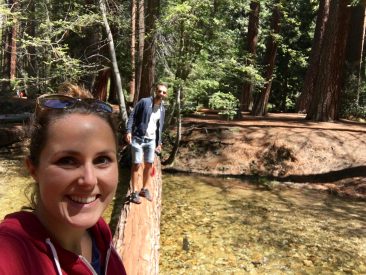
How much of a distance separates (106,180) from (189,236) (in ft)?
18.6

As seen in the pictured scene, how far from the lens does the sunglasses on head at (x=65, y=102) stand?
1.51 metres

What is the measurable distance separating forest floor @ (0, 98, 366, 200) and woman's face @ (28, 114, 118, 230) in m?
9.39

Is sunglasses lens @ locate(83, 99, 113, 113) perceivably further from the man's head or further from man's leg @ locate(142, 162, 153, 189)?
man's leg @ locate(142, 162, 153, 189)

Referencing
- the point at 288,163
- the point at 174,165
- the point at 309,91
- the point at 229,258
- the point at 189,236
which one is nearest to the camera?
the point at 229,258

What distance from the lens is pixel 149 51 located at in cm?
1284

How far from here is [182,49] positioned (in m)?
11.2

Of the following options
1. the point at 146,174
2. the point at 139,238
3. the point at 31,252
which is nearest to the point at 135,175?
the point at 146,174

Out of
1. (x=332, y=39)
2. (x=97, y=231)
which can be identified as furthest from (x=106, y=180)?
(x=332, y=39)

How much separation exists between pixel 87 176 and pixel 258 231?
250 inches

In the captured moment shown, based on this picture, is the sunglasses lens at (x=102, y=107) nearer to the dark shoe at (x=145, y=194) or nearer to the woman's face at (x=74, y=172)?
the woman's face at (x=74, y=172)

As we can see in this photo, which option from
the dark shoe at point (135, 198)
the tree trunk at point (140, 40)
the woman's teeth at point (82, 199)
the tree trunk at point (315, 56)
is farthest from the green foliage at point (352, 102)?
the woman's teeth at point (82, 199)

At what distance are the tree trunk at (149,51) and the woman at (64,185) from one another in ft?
32.4

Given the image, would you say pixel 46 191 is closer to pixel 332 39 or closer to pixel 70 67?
pixel 70 67

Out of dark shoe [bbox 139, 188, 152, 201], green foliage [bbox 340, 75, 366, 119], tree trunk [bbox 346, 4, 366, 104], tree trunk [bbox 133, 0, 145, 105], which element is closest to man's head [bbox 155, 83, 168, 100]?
dark shoe [bbox 139, 188, 152, 201]
